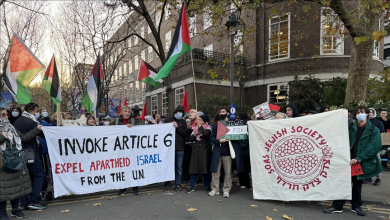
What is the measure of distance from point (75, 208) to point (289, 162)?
14.0ft

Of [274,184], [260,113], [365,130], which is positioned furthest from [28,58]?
[365,130]

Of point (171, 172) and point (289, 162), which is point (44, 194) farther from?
point (289, 162)

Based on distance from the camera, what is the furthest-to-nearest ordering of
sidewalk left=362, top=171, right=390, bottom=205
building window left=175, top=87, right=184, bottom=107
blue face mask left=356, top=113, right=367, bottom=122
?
1. building window left=175, top=87, right=184, bottom=107
2. sidewalk left=362, top=171, right=390, bottom=205
3. blue face mask left=356, top=113, right=367, bottom=122

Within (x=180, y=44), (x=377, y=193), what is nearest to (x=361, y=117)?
(x=377, y=193)

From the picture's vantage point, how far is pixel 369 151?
429 centimetres

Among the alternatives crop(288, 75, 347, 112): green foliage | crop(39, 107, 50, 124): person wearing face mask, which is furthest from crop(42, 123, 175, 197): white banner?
crop(288, 75, 347, 112): green foliage

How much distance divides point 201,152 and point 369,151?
3.28 m

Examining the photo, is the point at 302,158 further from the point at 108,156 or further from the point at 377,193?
the point at 108,156

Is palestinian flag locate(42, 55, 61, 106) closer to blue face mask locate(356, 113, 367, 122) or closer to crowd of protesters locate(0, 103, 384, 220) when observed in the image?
crowd of protesters locate(0, 103, 384, 220)

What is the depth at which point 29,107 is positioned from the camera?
4953 mm

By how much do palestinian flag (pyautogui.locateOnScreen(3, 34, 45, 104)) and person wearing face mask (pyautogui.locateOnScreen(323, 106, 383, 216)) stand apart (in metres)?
7.25

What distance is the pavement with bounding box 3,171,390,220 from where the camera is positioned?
4.43 metres

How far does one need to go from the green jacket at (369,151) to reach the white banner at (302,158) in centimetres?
22

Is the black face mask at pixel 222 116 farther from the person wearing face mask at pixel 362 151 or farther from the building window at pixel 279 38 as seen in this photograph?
the building window at pixel 279 38
